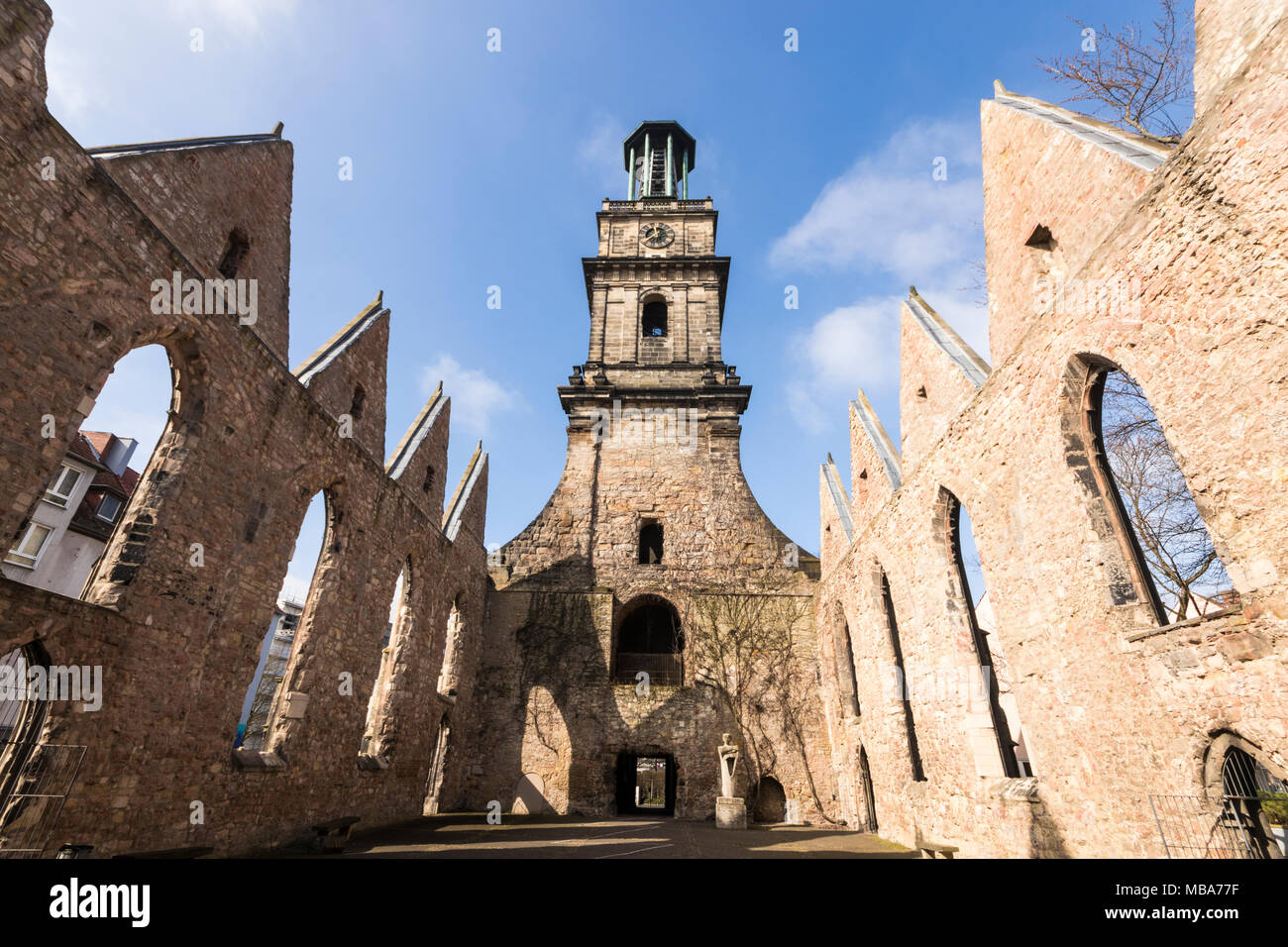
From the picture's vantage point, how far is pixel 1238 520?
4504 mm

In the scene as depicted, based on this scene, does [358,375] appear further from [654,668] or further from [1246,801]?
[1246,801]

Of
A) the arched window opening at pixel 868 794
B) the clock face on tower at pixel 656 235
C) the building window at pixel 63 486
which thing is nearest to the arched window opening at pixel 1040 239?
the arched window opening at pixel 868 794

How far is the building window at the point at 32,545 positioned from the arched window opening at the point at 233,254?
19.7 metres

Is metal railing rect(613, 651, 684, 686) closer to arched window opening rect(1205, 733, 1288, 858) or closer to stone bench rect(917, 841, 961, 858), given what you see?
stone bench rect(917, 841, 961, 858)

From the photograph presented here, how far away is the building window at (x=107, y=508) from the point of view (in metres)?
23.2

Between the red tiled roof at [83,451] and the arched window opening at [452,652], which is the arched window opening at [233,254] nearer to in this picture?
the arched window opening at [452,652]

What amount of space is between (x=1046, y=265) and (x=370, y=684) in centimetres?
1244

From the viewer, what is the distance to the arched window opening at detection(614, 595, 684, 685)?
16.6 metres

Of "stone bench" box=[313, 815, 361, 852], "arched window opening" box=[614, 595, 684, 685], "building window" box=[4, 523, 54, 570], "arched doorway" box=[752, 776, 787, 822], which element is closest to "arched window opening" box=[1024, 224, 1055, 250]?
"stone bench" box=[313, 815, 361, 852]

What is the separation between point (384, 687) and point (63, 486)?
61.5 feet

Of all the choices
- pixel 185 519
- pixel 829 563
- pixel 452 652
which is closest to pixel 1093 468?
pixel 829 563

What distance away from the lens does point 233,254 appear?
8.58 meters

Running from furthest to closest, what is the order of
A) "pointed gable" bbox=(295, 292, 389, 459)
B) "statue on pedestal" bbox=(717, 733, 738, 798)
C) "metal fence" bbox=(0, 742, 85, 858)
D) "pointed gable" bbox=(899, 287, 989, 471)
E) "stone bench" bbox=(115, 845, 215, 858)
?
"statue on pedestal" bbox=(717, 733, 738, 798) → "pointed gable" bbox=(295, 292, 389, 459) → "pointed gable" bbox=(899, 287, 989, 471) → "stone bench" bbox=(115, 845, 215, 858) → "metal fence" bbox=(0, 742, 85, 858)

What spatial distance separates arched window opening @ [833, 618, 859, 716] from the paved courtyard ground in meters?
2.62
